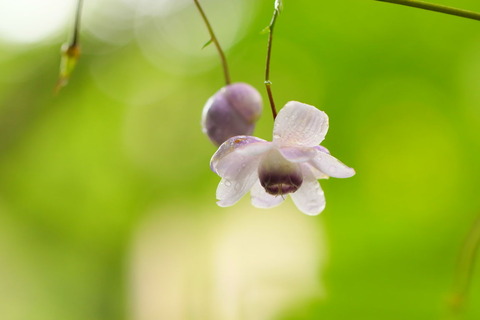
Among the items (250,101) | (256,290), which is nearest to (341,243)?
(256,290)

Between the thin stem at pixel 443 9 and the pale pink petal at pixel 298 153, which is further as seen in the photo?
the pale pink petal at pixel 298 153

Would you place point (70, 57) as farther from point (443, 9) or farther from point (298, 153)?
point (443, 9)

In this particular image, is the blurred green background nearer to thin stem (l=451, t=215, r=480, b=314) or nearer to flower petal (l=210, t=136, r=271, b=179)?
thin stem (l=451, t=215, r=480, b=314)

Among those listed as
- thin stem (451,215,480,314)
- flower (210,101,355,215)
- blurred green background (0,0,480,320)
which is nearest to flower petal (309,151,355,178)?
flower (210,101,355,215)

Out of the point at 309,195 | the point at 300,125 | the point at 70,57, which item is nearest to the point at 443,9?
the point at 300,125

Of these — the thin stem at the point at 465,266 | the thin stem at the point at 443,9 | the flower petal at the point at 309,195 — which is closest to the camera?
the thin stem at the point at 443,9

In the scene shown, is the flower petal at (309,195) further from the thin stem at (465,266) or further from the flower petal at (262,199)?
the thin stem at (465,266)

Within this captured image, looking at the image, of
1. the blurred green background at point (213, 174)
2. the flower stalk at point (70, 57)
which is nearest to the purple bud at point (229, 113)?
the flower stalk at point (70, 57)
